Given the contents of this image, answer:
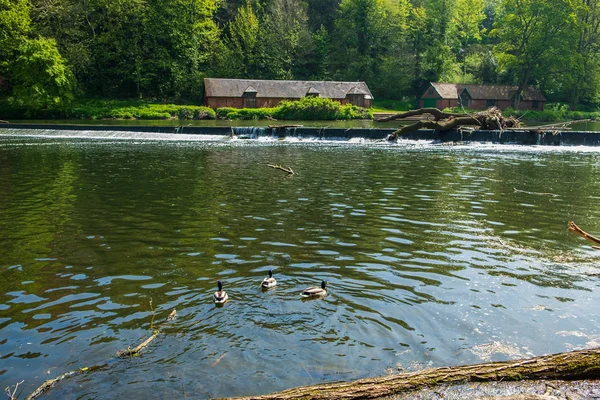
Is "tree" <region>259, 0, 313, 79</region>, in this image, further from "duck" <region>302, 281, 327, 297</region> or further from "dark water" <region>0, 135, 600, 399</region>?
"duck" <region>302, 281, 327, 297</region>

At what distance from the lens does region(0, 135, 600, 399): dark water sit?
6.13 metres

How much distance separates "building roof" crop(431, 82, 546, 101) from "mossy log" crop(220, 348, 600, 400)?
75594mm

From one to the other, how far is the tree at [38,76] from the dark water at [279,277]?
39.0 metres

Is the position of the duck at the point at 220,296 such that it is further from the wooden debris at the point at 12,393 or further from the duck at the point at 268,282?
the wooden debris at the point at 12,393

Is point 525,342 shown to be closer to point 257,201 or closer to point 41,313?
point 41,313

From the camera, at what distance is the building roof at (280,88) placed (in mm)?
66531

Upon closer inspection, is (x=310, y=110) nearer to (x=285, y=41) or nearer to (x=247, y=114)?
(x=247, y=114)

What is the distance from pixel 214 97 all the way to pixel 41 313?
6147 cm

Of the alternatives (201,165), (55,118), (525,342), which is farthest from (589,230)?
(55,118)

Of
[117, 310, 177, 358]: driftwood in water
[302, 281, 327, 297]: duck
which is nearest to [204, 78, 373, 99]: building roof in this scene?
[302, 281, 327, 297]: duck

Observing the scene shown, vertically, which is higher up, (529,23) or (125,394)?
(529,23)

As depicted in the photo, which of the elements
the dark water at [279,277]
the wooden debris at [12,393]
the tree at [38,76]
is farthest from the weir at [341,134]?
the wooden debris at [12,393]

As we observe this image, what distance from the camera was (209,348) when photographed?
6.41 meters

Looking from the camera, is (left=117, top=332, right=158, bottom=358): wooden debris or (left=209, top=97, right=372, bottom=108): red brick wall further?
Answer: (left=209, top=97, right=372, bottom=108): red brick wall
